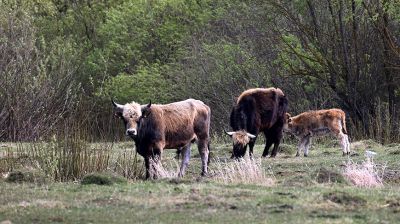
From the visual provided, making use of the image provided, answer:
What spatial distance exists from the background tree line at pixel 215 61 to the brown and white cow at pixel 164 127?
4.80 m

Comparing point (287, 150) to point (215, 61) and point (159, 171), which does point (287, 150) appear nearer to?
point (159, 171)

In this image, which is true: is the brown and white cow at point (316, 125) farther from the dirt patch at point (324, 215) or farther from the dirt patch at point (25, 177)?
the dirt patch at point (324, 215)

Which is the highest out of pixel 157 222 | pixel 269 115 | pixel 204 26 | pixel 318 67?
pixel 204 26

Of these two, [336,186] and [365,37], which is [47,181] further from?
[365,37]

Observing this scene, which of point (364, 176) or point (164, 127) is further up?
point (164, 127)

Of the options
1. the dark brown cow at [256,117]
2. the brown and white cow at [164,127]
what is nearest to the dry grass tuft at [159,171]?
the brown and white cow at [164,127]

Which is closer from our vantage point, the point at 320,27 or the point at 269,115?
the point at 269,115

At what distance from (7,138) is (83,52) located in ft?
62.5

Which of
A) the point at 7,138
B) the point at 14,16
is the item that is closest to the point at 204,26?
the point at 14,16

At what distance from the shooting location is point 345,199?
11.5 m

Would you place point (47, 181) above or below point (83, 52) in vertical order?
below

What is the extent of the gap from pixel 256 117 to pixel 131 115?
5415 millimetres

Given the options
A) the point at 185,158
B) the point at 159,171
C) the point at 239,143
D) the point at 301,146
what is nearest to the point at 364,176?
the point at 159,171

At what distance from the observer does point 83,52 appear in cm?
4603
